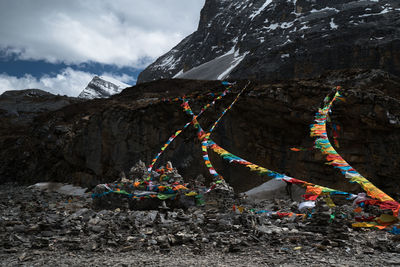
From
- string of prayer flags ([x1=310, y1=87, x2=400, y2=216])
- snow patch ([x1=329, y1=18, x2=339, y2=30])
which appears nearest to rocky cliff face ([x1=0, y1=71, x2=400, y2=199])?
string of prayer flags ([x1=310, y1=87, x2=400, y2=216])

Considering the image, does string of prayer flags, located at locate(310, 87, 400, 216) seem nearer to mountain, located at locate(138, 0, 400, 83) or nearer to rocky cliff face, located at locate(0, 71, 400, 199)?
rocky cliff face, located at locate(0, 71, 400, 199)

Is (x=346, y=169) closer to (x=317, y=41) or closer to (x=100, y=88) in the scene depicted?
(x=317, y=41)

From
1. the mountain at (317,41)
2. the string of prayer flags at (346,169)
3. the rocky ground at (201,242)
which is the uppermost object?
the mountain at (317,41)

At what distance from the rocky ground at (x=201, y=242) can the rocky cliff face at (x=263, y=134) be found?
26.7 feet

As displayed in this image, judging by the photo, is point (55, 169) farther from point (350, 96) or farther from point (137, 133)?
point (350, 96)

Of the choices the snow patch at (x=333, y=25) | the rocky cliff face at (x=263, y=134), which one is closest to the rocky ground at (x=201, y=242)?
the rocky cliff face at (x=263, y=134)

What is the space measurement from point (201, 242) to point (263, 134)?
1062 cm

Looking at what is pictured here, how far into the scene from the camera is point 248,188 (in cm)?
1344

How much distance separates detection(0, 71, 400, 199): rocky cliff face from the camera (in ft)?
37.8

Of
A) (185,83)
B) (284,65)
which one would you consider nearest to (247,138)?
(185,83)

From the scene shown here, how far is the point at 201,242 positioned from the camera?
4.27 meters

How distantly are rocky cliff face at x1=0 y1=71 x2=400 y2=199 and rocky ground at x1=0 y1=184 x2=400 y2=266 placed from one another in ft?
26.7

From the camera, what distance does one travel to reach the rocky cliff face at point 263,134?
11.5 m

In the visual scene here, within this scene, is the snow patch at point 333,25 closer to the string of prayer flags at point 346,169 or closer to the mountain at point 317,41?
the mountain at point 317,41
